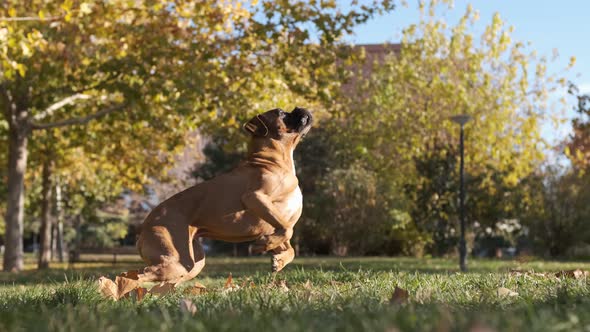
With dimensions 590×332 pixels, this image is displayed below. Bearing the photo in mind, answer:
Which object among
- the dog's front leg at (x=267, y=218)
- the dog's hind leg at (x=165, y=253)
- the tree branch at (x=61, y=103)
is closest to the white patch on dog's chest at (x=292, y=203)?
the dog's front leg at (x=267, y=218)

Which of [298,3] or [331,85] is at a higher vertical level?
[298,3]

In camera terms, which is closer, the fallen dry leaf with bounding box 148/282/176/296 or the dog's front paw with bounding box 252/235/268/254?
the fallen dry leaf with bounding box 148/282/176/296

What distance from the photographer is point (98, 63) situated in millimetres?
16391

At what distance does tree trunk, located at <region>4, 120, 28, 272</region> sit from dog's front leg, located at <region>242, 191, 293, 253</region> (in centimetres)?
1536

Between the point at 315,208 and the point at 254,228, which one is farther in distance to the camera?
the point at 315,208

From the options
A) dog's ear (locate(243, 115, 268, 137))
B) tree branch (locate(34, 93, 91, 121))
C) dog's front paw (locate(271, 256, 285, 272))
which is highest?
tree branch (locate(34, 93, 91, 121))

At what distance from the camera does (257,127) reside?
→ 211 inches

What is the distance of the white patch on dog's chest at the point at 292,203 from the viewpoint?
5.25m

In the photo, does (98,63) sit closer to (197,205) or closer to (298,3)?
(298,3)

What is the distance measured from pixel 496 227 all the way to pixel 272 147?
25532 millimetres

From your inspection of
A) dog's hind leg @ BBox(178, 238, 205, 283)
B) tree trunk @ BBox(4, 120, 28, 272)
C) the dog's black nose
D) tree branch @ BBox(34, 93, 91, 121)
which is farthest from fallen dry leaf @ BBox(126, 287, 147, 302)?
tree trunk @ BBox(4, 120, 28, 272)

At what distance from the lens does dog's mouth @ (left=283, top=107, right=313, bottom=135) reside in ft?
17.5

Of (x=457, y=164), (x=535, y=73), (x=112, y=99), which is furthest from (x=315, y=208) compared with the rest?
(x=112, y=99)

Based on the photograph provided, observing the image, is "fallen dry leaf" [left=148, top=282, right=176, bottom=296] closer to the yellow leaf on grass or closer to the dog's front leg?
the yellow leaf on grass
